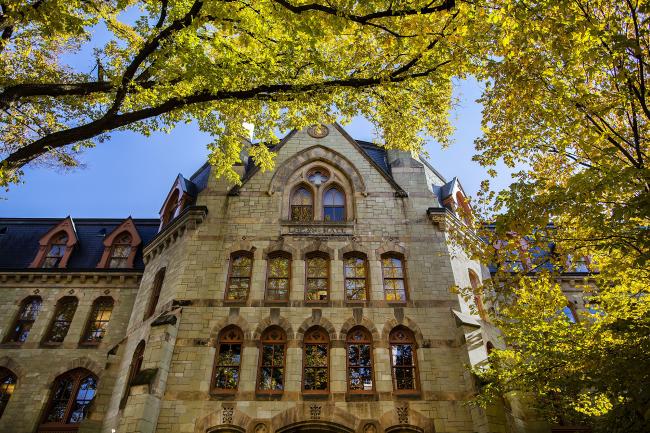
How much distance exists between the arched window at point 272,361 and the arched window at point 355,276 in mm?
2807

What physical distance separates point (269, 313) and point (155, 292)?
5.69m

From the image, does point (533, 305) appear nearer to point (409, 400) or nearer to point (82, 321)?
point (409, 400)

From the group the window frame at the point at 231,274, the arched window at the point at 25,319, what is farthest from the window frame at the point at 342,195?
the arched window at the point at 25,319

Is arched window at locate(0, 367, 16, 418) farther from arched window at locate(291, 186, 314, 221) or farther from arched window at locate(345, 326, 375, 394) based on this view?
arched window at locate(345, 326, 375, 394)

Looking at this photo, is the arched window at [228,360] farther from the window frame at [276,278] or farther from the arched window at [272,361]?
the window frame at [276,278]

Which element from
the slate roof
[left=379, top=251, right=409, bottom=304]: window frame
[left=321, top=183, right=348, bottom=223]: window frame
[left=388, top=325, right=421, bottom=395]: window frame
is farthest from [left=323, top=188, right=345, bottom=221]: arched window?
the slate roof

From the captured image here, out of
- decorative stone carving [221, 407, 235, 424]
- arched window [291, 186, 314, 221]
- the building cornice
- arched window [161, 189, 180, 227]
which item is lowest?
decorative stone carving [221, 407, 235, 424]

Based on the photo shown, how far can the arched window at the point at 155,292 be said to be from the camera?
16.3 metres

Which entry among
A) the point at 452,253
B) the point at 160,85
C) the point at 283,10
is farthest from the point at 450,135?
the point at 160,85

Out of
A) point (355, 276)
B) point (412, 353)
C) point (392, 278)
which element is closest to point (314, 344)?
point (355, 276)

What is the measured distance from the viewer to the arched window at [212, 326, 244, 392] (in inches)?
519

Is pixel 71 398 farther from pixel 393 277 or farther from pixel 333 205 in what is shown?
pixel 393 277

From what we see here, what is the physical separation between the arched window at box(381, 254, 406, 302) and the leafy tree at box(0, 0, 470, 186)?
4.95 meters

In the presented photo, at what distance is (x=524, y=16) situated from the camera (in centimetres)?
793
